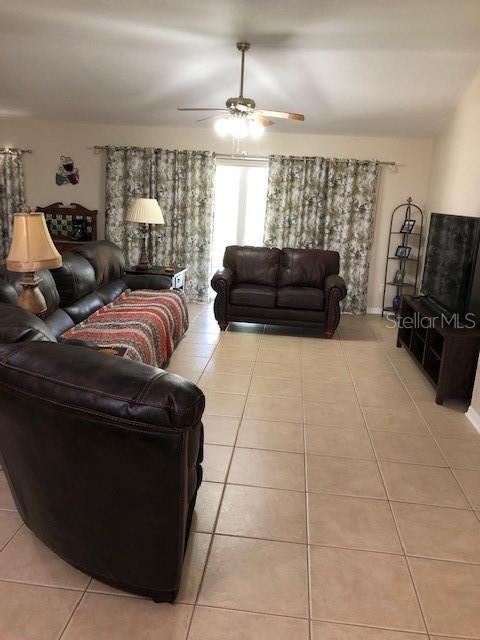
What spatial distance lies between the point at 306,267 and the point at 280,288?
459 millimetres

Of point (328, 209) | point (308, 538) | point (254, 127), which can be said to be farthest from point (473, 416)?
point (328, 209)

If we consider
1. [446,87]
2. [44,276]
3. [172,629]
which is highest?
[446,87]

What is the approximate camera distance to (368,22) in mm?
3746

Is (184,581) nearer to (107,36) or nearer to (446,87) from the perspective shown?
(107,36)

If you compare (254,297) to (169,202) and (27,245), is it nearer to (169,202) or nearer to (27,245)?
(169,202)

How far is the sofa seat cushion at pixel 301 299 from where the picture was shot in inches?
211

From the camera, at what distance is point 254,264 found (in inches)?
230

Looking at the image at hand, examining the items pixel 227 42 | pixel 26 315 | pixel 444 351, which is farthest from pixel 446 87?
pixel 26 315

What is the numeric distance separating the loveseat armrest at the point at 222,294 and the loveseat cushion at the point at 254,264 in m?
0.36

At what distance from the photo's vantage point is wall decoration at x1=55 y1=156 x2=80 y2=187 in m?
6.68

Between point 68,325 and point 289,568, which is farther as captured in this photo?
point 68,325

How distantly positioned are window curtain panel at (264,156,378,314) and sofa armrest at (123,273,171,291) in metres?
1.94

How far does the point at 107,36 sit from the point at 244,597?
4.36 metres

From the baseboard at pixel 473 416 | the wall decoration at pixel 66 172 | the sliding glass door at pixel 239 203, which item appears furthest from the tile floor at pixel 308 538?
the wall decoration at pixel 66 172
